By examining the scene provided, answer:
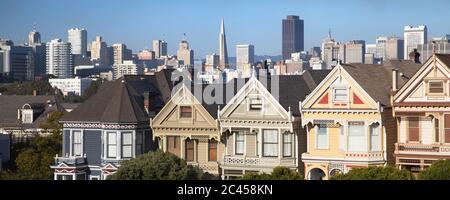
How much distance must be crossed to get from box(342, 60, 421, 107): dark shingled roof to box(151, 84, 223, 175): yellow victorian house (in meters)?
A: 1.80

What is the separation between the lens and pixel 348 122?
33.1 feet

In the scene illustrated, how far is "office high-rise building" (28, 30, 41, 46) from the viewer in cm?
809

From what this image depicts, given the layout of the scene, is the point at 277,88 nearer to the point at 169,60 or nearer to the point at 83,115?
the point at 169,60

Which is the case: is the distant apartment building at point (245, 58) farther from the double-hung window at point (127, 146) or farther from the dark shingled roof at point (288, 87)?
the double-hung window at point (127, 146)

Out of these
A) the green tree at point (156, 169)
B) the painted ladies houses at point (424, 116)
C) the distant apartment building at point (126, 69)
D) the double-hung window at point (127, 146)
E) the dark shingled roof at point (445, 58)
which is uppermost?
the dark shingled roof at point (445, 58)

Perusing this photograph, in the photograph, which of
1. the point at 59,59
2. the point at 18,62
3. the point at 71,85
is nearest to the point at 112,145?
the point at 59,59

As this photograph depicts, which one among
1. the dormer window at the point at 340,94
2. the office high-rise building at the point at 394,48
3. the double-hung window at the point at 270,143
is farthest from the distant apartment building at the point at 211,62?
the office high-rise building at the point at 394,48

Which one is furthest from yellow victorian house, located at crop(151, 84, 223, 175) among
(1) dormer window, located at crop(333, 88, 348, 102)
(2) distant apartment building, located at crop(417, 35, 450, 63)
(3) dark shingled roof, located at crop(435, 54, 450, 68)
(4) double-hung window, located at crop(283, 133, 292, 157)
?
(3) dark shingled roof, located at crop(435, 54, 450, 68)

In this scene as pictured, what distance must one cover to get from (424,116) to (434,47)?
2.67 feet

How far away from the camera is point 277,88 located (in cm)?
1073

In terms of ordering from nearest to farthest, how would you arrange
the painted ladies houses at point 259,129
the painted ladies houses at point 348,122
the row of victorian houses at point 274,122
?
1. the row of victorian houses at point 274,122
2. the painted ladies houses at point 348,122
3. the painted ladies houses at point 259,129

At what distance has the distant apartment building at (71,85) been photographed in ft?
37.2

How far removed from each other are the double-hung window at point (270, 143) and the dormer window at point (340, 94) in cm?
→ 85
